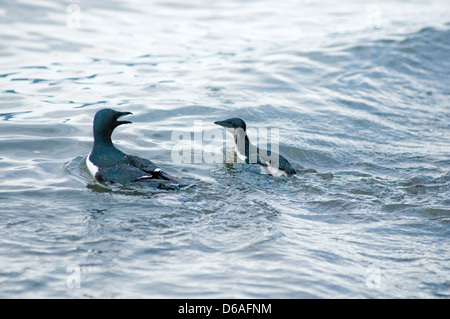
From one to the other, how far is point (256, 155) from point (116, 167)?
2.22 meters

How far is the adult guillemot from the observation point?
8.48 metres

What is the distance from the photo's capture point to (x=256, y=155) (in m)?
8.83

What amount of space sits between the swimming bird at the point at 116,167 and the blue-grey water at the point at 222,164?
20cm

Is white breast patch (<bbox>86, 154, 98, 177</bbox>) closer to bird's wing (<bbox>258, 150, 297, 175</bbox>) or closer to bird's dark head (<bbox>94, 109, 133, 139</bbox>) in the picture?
bird's dark head (<bbox>94, 109, 133, 139</bbox>)

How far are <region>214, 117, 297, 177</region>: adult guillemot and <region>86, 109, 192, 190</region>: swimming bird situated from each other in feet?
4.93

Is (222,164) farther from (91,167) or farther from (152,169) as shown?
(91,167)

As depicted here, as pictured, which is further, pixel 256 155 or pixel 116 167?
pixel 256 155

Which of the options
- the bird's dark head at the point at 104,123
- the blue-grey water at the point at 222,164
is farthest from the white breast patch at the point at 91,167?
the bird's dark head at the point at 104,123

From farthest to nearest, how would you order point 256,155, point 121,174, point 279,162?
point 256,155 → point 279,162 → point 121,174

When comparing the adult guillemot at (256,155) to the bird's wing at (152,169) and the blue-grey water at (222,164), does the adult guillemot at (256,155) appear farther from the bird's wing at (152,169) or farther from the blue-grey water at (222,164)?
the bird's wing at (152,169)

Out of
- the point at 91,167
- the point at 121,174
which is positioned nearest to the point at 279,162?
the point at 121,174

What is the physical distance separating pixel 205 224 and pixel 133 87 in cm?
693

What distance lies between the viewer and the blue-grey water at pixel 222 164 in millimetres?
5656

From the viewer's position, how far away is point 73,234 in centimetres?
621
